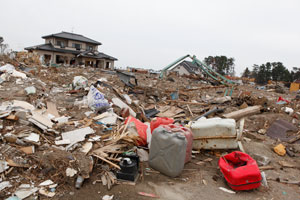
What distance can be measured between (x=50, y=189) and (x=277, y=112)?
8130 millimetres

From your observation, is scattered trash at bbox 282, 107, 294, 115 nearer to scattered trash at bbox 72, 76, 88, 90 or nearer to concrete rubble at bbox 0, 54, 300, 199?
concrete rubble at bbox 0, 54, 300, 199

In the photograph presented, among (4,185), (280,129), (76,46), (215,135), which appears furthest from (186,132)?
(76,46)

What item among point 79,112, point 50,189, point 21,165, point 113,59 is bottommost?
point 50,189

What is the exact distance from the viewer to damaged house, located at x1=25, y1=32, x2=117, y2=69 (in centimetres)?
2507

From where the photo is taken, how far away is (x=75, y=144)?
13.2 ft

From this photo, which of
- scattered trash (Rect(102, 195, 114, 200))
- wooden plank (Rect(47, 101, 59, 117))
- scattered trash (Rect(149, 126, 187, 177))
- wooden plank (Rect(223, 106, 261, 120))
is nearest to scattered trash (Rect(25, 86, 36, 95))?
wooden plank (Rect(47, 101, 59, 117))

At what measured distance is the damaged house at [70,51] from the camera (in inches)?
987

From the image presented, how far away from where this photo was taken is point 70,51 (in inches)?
1037

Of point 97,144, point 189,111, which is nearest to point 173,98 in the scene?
point 189,111

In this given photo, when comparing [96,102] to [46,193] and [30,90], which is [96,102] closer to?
[30,90]

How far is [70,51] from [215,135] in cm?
2580

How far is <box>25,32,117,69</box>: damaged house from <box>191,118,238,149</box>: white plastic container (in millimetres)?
23484

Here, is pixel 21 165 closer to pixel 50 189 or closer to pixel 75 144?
pixel 50 189

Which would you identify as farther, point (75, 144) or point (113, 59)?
point (113, 59)
